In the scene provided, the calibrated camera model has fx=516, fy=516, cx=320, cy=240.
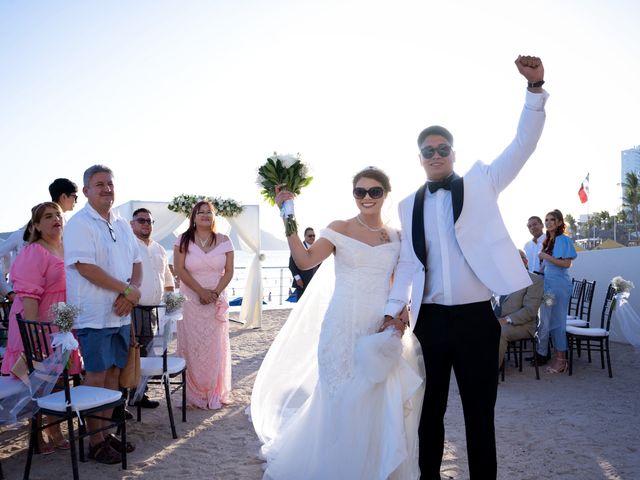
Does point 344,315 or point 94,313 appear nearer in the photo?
point 344,315

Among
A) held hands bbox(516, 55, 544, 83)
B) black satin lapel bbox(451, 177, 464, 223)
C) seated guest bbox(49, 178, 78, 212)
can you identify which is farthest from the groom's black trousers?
seated guest bbox(49, 178, 78, 212)

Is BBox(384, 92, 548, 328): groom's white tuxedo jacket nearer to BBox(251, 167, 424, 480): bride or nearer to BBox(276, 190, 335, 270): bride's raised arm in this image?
BBox(251, 167, 424, 480): bride

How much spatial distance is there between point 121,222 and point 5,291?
2722 millimetres

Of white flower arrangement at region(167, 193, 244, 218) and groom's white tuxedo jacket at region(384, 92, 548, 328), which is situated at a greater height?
white flower arrangement at region(167, 193, 244, 218)

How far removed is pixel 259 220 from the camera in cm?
1212

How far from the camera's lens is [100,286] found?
3.95m

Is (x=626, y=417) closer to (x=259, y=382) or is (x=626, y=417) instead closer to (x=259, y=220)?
(x=259, y=382)

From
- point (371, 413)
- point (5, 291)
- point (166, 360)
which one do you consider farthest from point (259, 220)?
point (371, 413)

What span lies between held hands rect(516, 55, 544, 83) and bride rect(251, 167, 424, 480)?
4.16 ft

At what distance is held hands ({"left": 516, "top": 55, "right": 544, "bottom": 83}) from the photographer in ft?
8.14

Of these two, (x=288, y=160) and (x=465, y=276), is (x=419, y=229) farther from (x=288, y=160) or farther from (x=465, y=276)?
(x=288, y=160)

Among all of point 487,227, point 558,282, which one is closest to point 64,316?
point 487,227

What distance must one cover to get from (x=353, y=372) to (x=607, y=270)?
8.94 m

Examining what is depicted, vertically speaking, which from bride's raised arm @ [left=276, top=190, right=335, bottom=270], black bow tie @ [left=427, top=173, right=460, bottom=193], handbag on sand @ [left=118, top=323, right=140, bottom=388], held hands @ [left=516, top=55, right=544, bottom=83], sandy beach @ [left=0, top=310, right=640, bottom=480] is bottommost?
sandy beach @ [left=0, top=310, right=640, bottom=480]
